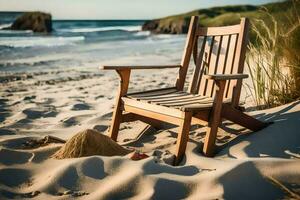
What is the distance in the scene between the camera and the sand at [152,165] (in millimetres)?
2572

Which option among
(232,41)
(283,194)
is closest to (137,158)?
(283,194)

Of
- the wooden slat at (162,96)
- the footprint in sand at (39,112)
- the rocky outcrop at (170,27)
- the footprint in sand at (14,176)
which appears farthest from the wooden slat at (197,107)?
the rocky outcrop at (170,27)

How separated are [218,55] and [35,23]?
31.8m

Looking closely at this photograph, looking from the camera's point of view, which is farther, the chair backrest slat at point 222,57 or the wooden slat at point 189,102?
the chair backrest slat at point 222,57

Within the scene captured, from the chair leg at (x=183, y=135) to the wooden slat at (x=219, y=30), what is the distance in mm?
1272

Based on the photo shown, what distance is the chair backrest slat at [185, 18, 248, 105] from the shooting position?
375 cm

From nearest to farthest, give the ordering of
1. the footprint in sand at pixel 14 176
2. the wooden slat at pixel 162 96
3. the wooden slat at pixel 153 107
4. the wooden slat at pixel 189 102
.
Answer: the footprint in sand at pixel 14 176
the wooden slat at pixel 153 107
the wooden slat at pixel 189 102
the wooden slat at pixel 162 96

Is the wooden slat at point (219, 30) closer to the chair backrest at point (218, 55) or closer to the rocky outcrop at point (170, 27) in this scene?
the chair backrest at point (218, 55)

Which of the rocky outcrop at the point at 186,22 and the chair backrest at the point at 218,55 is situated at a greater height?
the chair backrest at the point at 218,55

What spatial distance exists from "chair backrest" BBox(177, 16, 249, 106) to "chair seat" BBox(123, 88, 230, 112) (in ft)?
0.86

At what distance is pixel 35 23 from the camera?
33.8m

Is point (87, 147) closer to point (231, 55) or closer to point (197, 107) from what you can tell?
point (197, 107)

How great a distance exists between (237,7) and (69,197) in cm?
5475

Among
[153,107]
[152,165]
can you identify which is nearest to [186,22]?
[153,107]
